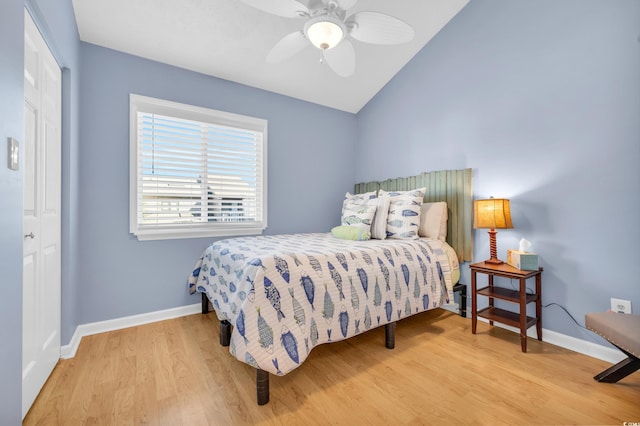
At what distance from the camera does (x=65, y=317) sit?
75.7 inches

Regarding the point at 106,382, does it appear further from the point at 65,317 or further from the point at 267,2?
the point at 267,2

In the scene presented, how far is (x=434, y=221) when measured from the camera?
2727 millimetres

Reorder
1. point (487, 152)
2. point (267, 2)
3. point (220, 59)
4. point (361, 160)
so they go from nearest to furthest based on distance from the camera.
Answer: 1. point (267, 2)
2. point (487, 152)
3. point (220, 59)
4. point (361, 160)

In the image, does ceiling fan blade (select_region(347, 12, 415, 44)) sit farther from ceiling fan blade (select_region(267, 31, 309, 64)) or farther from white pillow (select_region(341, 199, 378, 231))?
white pillow (select_region(341, 199, 378, 231))

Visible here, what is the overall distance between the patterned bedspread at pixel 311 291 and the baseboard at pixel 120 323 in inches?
20.2

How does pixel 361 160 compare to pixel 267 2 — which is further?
pixel 361 160

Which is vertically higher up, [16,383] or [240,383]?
[16,383]

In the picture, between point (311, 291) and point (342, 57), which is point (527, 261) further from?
point (342, 57)

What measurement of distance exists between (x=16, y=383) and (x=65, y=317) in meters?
1.02

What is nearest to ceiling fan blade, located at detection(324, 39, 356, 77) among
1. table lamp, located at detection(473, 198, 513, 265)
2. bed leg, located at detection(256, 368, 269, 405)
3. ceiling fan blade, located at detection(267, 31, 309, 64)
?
ceiling fan blade, located at detection(267, 31, 309, 64)

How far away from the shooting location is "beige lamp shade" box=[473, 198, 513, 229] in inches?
84.4

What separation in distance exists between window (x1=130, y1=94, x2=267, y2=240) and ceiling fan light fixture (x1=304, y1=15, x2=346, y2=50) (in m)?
1.56

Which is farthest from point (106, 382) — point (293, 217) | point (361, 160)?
point (361, 160)

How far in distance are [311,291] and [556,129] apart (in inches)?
87.9
